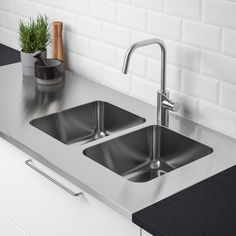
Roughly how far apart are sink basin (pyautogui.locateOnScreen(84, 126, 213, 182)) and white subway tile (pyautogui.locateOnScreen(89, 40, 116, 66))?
45 centimetres

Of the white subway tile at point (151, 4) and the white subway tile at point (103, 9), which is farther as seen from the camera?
the white subway tile at point (103, 9)

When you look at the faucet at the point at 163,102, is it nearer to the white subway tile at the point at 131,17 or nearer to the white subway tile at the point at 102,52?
the white subway tile at the point at 131,17

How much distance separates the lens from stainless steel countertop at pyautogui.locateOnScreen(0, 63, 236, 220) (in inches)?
73.4

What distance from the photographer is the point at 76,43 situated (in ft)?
9.20

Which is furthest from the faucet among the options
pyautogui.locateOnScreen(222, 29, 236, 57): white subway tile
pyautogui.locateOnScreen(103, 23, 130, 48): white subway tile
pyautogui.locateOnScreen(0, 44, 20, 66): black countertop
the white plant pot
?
pyautogui.locateOnScreen(0, 44, 20, 66): black countertop

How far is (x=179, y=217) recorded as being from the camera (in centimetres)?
172

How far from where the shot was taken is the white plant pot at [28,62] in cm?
278

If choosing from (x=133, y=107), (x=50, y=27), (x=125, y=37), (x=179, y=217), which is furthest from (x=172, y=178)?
(x=50, y=27)

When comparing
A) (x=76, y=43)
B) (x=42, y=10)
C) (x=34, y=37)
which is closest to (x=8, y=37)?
(x=42, y=10)

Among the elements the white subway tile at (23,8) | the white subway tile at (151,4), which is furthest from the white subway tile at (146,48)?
the white subway tile at (23,8)

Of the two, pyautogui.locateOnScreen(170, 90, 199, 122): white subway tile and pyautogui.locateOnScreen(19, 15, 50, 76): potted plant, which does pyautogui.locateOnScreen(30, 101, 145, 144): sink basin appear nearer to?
pyautogui.locateOnScreen(170, 90, 199, 122): white subway tile

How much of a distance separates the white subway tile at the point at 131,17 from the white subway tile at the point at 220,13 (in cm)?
33

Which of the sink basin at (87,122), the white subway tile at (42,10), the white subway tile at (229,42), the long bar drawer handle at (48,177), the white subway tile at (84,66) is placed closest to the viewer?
the long bar drawer handle at (48,177)

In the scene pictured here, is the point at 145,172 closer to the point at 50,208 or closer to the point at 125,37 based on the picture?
the point at 50,208
